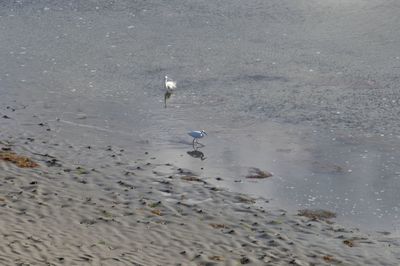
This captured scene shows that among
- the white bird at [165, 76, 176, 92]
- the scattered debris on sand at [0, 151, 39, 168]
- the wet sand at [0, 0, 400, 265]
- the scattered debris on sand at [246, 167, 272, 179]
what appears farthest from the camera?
the white bird at [165, 76, 176, 92]

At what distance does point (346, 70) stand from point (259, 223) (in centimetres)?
1011

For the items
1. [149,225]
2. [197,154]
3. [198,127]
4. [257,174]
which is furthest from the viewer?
[198,127]

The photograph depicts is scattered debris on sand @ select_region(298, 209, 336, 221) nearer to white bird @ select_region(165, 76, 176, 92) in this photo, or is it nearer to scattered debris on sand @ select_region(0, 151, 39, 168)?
scattered debris on sand @ select_region(0, 151, 39, 168)

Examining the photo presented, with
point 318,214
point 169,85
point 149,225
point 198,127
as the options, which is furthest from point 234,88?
point 149,225

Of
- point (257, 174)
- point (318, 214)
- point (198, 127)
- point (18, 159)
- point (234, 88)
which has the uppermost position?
point (234, 88)

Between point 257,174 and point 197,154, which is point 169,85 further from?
point 257,174

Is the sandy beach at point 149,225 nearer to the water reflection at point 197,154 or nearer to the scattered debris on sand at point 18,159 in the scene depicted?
the scattered debris on sand at point 18,159

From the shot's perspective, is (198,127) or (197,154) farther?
(198,127)

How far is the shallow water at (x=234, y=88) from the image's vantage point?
627 inches

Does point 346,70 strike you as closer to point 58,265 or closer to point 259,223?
point 259,223

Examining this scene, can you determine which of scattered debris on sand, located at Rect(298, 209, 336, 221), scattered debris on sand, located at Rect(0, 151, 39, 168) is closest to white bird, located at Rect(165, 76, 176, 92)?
scattered debris on sand, located at Rect(0, 151, 39, 168)

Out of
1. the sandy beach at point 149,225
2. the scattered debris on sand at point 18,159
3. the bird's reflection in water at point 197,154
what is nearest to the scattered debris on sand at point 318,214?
the sandy beach at point 149,225

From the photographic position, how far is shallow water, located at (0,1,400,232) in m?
15.9

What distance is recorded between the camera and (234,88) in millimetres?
20875
